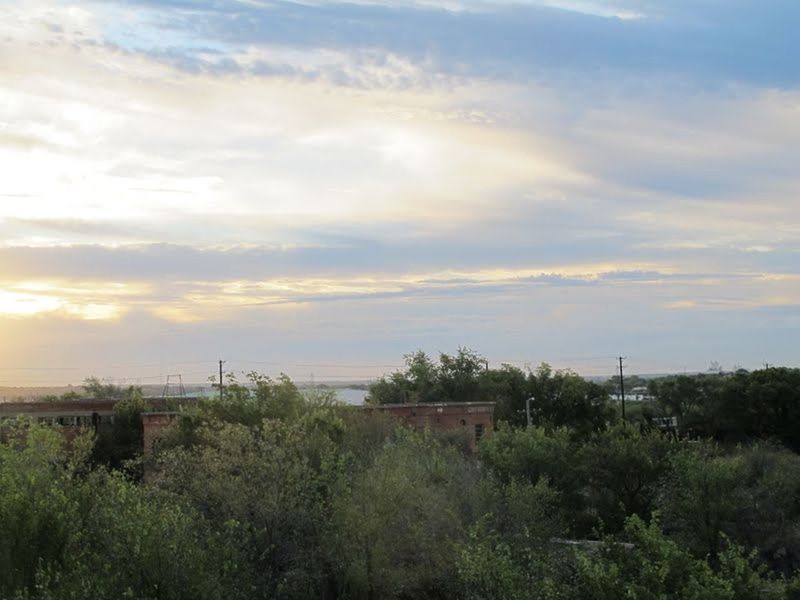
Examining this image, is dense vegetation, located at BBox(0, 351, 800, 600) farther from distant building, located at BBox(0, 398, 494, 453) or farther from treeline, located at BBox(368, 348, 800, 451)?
treeline, located at BBox(368, 348, 800, 451)

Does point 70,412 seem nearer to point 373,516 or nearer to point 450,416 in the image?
point 450,416

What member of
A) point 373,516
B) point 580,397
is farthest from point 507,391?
point 373,516

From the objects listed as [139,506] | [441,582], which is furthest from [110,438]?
[139,506]

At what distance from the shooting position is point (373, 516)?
27.6 m

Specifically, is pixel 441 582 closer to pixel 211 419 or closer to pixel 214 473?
pixel 214 473

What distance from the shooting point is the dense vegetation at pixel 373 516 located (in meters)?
21.3

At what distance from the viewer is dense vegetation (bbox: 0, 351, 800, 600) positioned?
2127 centimetres

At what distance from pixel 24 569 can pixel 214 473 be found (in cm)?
719

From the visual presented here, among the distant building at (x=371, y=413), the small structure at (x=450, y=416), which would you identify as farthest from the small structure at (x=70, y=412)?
the small structure at (x=450, y=416)

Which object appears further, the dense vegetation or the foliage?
the foliage

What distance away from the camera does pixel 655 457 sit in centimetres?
4675

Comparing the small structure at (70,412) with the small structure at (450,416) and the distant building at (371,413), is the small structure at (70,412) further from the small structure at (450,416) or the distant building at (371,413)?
the small structure at (450,416)

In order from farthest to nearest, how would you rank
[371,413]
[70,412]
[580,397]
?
[580,397] → [70,412] → [371,413]

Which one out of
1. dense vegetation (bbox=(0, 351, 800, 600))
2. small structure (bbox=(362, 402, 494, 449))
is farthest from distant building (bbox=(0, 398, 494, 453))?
dense vegetation (bbox=(0, 351, 800, 600))
